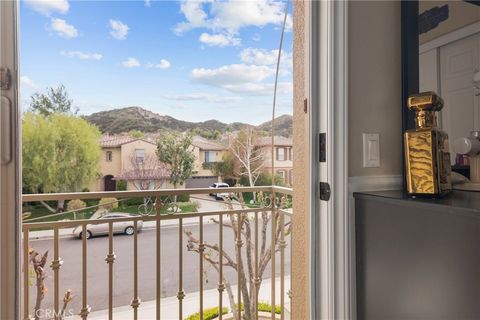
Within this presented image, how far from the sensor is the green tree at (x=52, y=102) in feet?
7.18

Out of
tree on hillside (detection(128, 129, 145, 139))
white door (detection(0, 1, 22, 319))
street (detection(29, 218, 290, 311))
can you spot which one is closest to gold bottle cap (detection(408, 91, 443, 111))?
white door (detection(0, 1, 22, 319))

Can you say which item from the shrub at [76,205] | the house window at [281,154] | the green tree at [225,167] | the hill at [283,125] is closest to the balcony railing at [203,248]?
the shrub at [76,205]

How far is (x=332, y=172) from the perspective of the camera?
2.80ft

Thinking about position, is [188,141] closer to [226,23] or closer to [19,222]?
[226,23]

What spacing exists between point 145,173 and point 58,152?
64 cm

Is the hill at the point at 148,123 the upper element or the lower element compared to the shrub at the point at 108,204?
upper

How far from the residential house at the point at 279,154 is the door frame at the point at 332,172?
1.63 meters

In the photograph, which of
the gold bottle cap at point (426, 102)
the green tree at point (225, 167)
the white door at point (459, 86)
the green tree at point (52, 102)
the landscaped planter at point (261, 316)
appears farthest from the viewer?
the green tree at point (225, 167)

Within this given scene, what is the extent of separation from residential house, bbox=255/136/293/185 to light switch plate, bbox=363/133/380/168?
159cm

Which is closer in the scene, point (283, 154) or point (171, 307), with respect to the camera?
point (171, 307)

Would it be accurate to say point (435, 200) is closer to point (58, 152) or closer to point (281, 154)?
point (281, 154)

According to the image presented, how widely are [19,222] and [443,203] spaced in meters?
0.94

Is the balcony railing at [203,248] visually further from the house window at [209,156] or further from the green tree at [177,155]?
the house window at [209,156]

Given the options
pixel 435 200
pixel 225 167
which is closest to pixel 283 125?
pixel 225 167
